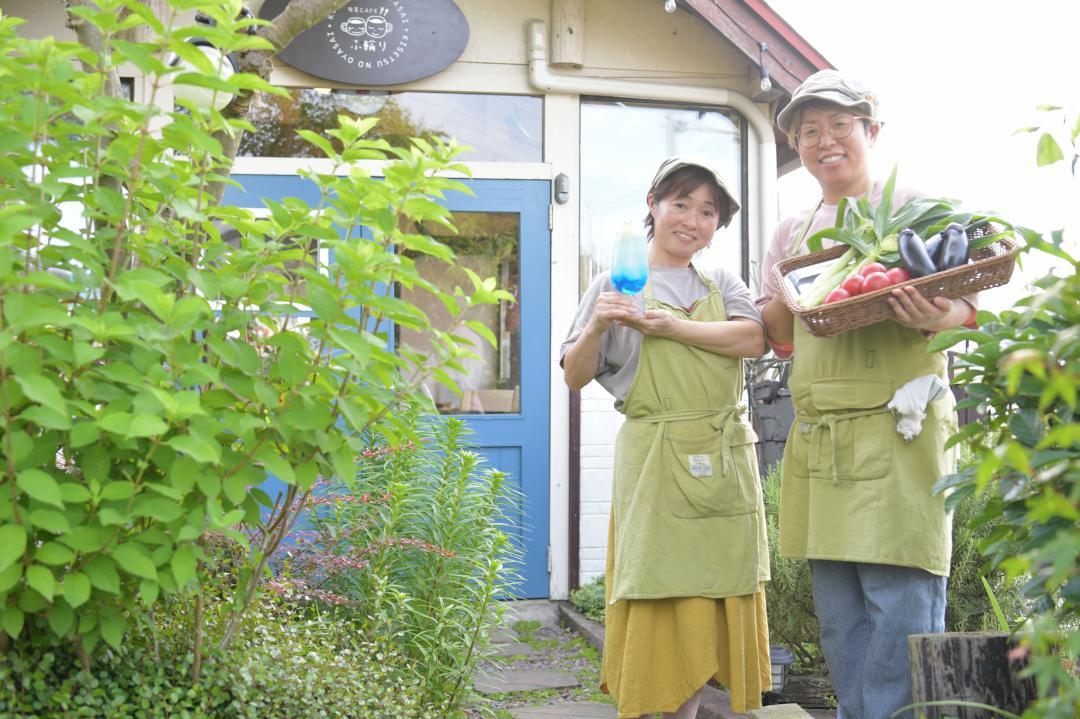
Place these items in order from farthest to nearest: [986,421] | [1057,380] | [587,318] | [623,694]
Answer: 1. [587,318]
2. [623,694]
3. [986,421]
4. [1057,380]

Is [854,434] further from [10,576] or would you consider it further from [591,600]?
[591,600]

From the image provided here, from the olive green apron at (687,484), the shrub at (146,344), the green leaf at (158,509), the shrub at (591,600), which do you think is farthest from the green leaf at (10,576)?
the shrub at (591,600)

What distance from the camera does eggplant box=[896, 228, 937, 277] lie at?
104 inches

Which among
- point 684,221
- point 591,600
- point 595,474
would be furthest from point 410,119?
point 684,221

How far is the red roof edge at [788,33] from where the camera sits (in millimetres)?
6129

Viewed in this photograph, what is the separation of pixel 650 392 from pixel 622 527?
42 cm

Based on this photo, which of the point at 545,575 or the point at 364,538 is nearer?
the point at 364,538

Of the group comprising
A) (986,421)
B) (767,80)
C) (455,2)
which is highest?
(455,2)

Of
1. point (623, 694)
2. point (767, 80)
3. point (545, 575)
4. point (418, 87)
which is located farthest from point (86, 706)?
point (767, 80)

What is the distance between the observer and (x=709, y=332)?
3.13 meters

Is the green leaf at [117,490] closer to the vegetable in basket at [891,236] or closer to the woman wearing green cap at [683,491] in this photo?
the woman wearing green cap at [683,491]

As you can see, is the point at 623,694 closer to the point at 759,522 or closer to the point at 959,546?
the point at 759,522

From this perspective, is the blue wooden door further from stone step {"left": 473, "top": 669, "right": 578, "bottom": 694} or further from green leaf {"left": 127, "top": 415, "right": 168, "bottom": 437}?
green leaf {"left": 127, "top": 415, "right": 168, "bottom": 437}

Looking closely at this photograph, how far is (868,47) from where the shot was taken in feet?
54.4
